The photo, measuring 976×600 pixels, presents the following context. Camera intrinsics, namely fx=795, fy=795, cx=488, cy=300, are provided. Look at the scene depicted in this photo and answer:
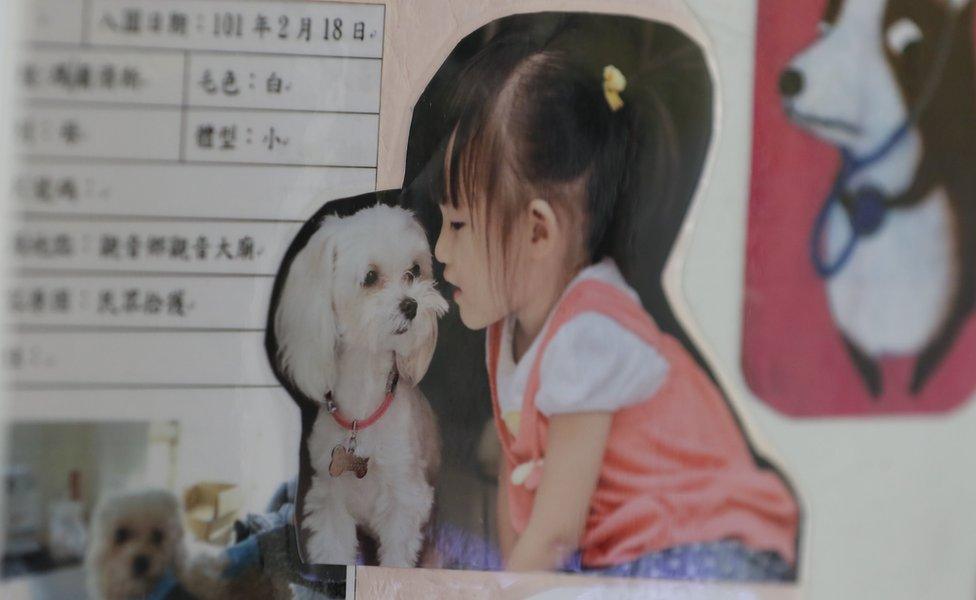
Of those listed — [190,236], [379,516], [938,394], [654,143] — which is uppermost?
[654,143]

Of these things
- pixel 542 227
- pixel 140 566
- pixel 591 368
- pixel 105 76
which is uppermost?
pixel 105 76

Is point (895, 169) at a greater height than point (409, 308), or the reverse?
point (895, 169)

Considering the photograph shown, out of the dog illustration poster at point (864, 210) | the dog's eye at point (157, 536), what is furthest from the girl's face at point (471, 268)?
the dog's eye at point (157, 536)

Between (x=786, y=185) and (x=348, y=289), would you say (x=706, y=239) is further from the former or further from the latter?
(x=348, y=289)

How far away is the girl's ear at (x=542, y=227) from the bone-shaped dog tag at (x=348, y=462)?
27 centimetres

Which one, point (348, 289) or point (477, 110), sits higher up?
point (477, 110)

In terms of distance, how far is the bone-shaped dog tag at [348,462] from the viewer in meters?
0.79

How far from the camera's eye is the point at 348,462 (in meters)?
0.79

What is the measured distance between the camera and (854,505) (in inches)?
30.3

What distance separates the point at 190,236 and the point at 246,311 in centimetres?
9

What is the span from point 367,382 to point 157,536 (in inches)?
10.2

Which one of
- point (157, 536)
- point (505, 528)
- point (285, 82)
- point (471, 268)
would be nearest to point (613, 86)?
point (471, 268)

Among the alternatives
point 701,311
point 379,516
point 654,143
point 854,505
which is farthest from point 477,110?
point 854,505

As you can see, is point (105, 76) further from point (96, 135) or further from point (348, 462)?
point (348, 462)
